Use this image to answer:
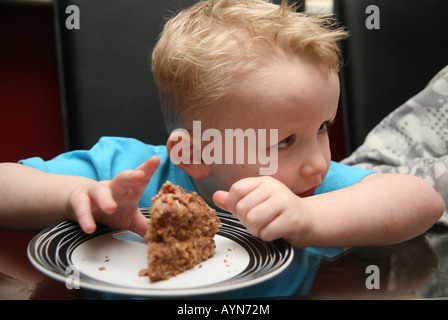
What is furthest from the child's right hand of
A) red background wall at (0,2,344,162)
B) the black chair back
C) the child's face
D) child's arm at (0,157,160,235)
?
red background wall at (0,2,344,162)

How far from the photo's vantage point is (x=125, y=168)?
99 cm

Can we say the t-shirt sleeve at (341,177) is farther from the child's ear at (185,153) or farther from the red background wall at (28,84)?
the red background wall at (28,84)

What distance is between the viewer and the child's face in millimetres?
709

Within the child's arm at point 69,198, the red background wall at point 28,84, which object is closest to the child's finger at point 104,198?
the child's arm at point 69,198

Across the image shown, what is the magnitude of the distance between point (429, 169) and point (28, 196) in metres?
0.86

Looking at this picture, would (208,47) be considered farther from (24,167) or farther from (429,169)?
(429,169)

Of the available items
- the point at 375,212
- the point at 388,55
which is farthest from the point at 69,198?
the point at 388,55

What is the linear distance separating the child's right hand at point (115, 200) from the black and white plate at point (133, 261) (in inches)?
0.7

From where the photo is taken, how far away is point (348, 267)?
55 centimetres

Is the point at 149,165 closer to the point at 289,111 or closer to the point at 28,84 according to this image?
the point at 289,111

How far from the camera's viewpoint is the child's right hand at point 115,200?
1.81 feet

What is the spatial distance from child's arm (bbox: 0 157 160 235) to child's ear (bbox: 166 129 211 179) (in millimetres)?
175

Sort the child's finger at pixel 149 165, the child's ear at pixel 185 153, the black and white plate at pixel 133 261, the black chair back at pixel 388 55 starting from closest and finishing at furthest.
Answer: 1. the black and white plate at pixel 133 261
2. the child's finger at pixel 149 165
3. the child's ear at pixel 185 153
4. the black chair back at pixel 388 55

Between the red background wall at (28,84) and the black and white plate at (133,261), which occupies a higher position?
the red background wall at (28,84)
